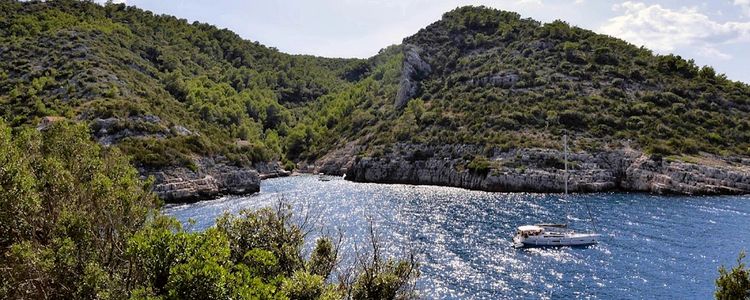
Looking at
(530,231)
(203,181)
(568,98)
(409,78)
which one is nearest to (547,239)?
(530,231)

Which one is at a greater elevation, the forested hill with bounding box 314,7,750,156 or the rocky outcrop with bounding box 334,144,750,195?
the forested hill with bounding box 314,7,750,156

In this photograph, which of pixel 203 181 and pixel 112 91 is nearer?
pixel 203 181

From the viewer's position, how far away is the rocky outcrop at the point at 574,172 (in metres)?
108

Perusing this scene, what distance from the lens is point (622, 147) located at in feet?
409

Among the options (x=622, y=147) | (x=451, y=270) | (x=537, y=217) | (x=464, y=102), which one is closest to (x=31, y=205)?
(x=451, y=270)

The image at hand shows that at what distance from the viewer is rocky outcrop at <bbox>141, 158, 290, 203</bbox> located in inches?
4210

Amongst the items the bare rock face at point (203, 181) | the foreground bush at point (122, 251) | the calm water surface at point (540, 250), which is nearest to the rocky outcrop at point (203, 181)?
the bare rock face at point (203, 181)

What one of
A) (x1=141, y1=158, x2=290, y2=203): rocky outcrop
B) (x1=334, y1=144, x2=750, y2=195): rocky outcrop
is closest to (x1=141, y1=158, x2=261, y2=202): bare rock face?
(x1=141, y1=158, x2=290, y2=203): rocky outcrop

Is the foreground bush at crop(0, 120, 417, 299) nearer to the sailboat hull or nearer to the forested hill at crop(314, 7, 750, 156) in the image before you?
the sailboat hull

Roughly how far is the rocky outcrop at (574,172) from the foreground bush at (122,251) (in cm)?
9982

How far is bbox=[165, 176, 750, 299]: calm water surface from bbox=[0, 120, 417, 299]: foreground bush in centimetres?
379

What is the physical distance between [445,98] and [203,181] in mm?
92132

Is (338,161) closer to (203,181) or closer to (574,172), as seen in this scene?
(203,181)

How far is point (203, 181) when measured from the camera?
117 metres
